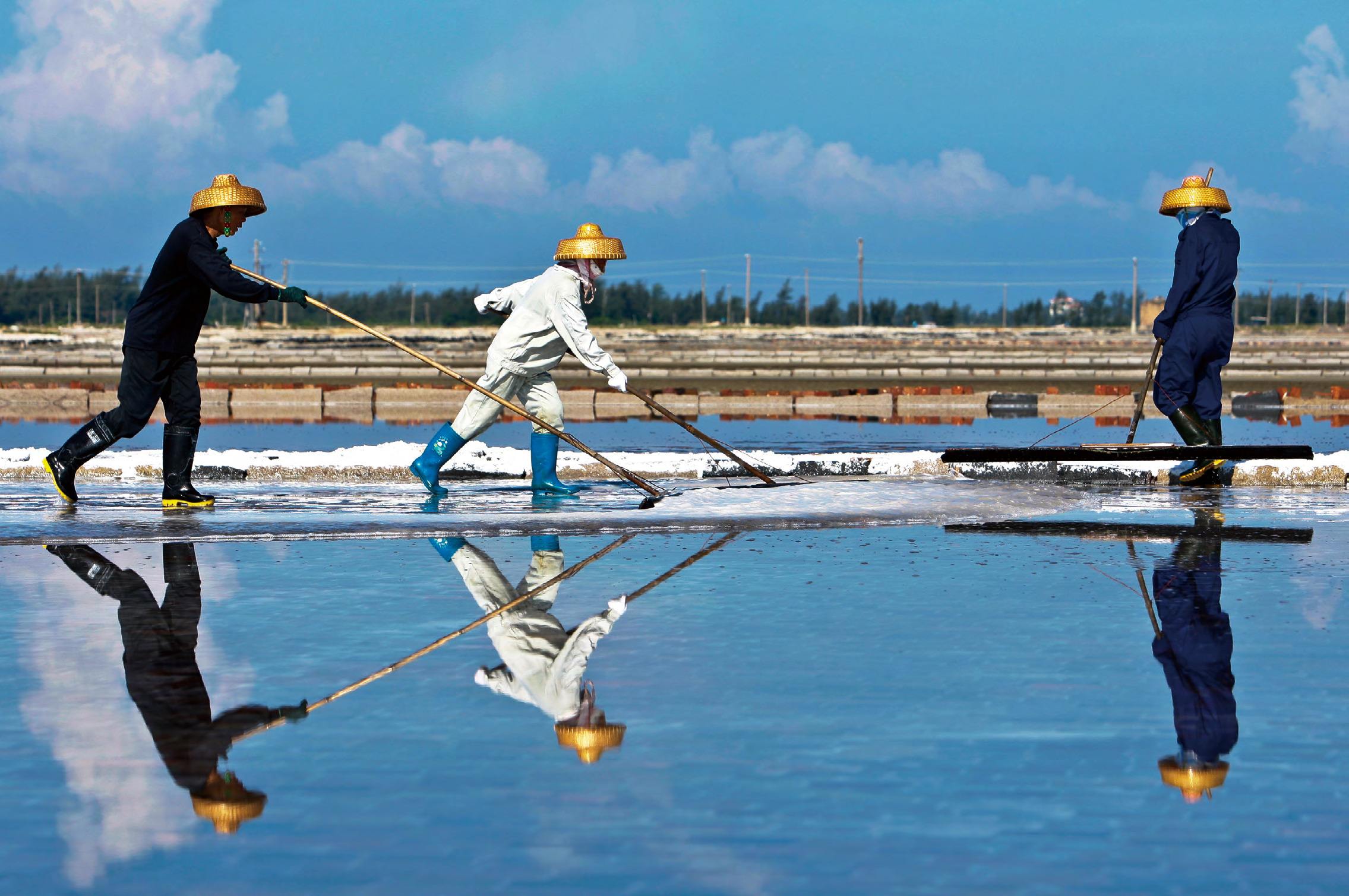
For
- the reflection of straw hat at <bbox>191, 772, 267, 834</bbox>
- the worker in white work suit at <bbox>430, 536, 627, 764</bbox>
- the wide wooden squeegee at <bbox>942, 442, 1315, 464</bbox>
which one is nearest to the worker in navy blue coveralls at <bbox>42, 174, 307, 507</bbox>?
the worker in white work suit at <bbox>430, 536, 627, 764</bbox>

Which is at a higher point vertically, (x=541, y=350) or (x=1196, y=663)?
(x=541, y=350)

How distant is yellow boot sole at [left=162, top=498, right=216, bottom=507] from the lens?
8.48m

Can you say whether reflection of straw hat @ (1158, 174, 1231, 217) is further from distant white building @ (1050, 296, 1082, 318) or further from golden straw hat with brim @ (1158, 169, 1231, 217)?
distant white building @ (1050, 296, 1082, 318)

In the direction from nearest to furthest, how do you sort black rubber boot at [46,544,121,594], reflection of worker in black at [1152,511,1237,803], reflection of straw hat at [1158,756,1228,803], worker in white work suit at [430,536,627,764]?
reflection of straw hat at [1158,756,1228,803] < reflection of worker in black at [1152,511,1237,803] < worker in white work suit at [430,536,627,764] < black rubber boot at [46,544,121,594]

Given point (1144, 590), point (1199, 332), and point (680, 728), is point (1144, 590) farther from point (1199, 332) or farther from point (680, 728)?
point (1199, 332)

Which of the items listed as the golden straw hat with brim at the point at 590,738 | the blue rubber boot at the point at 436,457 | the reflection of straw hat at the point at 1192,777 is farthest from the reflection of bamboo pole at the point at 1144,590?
the blue rubber boot at the point at 436,457

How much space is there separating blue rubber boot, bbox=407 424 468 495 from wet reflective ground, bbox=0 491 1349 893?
252 centimetres

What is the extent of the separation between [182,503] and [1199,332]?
5.67m

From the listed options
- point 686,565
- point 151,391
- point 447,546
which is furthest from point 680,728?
point 151,391

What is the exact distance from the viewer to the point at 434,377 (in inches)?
1192

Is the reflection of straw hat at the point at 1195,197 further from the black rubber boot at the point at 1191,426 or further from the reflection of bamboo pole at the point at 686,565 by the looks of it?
the reflection of bamboo pole at the point at 686,565

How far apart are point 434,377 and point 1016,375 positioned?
1011 cm

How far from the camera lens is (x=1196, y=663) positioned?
178 inches

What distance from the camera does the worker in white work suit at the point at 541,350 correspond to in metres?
9.08
